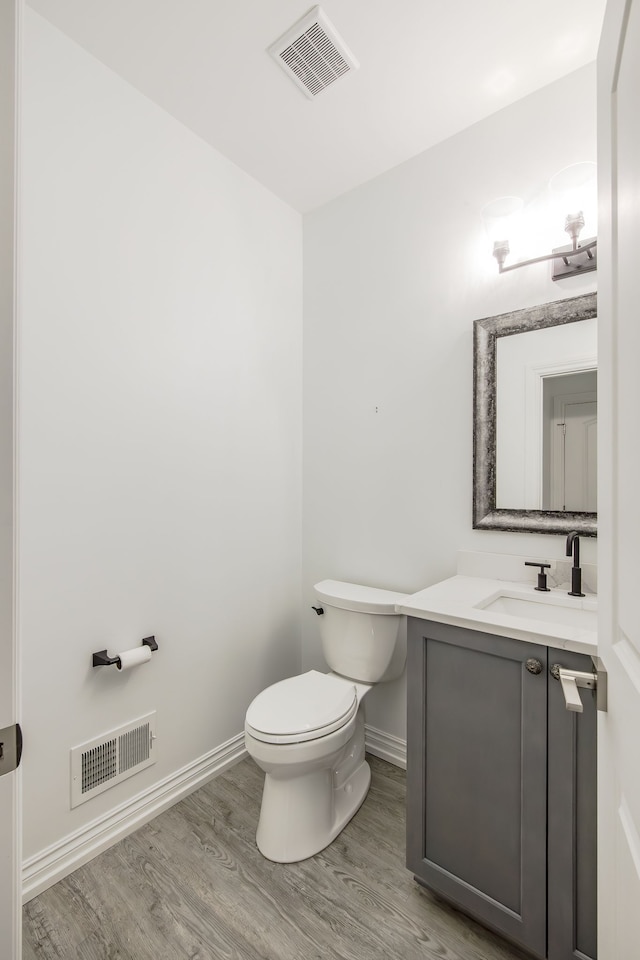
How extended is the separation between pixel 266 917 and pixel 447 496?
5.00 feet

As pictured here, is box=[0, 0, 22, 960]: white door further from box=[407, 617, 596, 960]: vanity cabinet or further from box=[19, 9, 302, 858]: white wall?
box=[407, 617, 596, 960]: vanity cabinet

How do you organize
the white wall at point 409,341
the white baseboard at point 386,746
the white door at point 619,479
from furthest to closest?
the white baseboard at point 386,746
the white wall at point 409,341
the white door at point 619,479

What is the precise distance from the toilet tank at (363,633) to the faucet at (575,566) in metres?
0.65

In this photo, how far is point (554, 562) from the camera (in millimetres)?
1623

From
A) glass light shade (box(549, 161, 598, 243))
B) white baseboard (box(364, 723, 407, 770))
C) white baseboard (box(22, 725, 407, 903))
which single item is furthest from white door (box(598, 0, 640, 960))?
white baseboard (box(22, 725, 407, 903))

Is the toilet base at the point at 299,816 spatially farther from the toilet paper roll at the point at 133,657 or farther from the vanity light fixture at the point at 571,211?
the vanity light fixture at the point at 571,211

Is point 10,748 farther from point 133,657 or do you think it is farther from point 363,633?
point 363,633

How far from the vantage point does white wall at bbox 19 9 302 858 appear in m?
1.45

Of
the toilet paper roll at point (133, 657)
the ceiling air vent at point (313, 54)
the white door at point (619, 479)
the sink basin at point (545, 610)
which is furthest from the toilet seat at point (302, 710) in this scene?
the ceiling air vent at point (313, 54)

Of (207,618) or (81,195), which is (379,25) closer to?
(81,195)

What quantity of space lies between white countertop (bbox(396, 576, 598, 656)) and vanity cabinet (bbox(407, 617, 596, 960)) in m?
0.03

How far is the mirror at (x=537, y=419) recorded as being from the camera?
158 centimetres

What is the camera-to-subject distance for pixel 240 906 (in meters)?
1.38

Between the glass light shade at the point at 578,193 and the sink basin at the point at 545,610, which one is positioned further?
the glass light shade at the point at 578,193
